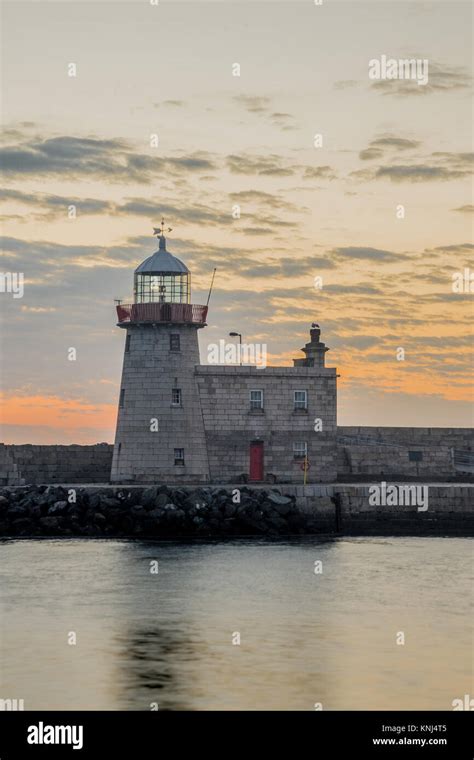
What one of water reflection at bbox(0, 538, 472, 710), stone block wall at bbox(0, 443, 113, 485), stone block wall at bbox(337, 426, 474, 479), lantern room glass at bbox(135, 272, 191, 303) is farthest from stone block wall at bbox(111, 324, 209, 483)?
stone block wall at bbox(337, 426, 474, 479)

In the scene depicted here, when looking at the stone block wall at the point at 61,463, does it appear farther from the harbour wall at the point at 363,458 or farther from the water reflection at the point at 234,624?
the water reflection at the point at 234,624

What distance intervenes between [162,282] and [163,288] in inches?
8.6

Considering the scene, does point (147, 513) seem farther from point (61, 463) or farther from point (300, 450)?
point (61, 463)

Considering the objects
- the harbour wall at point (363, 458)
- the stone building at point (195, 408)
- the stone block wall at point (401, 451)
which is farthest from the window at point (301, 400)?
the stone block wall at point (401, 451)

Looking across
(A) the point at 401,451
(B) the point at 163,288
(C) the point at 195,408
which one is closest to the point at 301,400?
(C) the point at 195,408

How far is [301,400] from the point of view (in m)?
47.0

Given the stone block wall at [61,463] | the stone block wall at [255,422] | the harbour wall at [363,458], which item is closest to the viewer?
the stone block wall at [255,422]

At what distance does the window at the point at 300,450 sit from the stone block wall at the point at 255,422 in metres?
0.11

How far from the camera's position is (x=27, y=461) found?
157ft

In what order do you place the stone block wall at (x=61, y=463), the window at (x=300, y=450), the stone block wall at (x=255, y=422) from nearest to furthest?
the stone block wall at (x=255, y=422) → the window at (x=300, y=450) → the stone block wall at (x=61, y=463)

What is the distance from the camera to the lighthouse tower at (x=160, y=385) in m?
45.6

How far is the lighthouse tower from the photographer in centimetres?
4559

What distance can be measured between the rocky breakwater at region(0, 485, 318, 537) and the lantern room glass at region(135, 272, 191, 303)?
7631 millimetres
